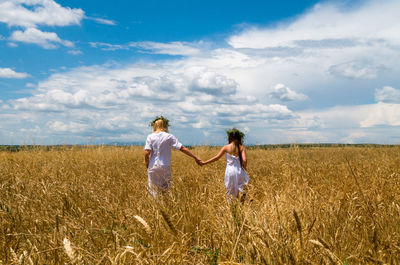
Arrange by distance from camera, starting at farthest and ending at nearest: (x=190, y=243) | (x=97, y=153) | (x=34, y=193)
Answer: (x=97, y=153) < (x=34, y=193) < (x=190, y=243)

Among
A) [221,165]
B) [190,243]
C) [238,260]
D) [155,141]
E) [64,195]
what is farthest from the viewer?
[221,165]

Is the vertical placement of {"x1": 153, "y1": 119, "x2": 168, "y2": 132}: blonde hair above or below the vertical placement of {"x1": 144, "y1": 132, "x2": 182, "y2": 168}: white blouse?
above

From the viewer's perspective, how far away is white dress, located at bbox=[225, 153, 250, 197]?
18.5 feet

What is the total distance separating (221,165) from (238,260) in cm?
790

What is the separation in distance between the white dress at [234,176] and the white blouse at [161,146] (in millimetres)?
1116

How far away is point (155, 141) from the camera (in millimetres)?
5664

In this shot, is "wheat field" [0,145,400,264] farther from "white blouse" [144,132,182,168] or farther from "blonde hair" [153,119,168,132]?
"blonde hair" [153,119,168,132]

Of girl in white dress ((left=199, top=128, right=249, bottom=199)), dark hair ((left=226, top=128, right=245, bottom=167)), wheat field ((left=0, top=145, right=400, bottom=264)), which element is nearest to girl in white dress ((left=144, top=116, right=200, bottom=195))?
wheat field ((left=0, top=145, right=400, bottom=264))

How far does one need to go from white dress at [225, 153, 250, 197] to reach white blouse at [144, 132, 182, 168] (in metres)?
1.12

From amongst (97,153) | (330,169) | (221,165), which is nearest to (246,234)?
(330,169)

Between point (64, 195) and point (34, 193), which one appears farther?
point (34, 193)

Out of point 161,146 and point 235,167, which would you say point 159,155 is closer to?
point 161,146

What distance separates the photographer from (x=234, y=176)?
5.64m

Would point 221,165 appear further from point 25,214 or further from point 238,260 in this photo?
point 238,260
